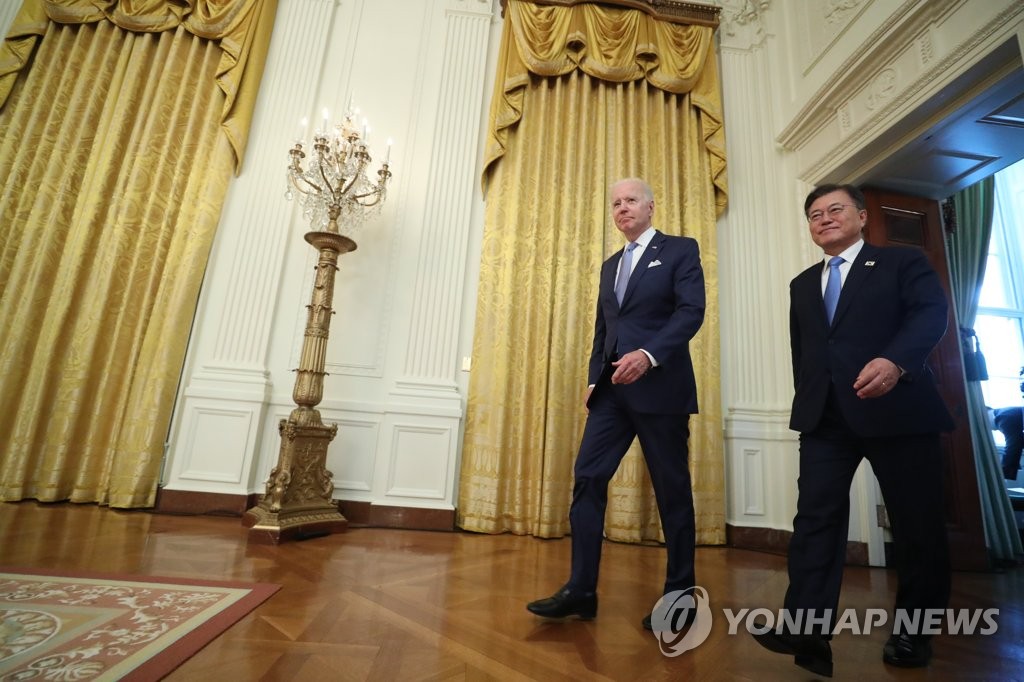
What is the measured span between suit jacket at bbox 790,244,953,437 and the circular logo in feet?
1.98

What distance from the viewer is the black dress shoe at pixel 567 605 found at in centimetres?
134

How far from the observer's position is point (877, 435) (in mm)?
1197

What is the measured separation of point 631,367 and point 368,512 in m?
2.07

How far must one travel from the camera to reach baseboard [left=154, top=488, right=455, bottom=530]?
2.68m

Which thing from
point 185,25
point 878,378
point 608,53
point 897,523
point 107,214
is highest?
point 608,53

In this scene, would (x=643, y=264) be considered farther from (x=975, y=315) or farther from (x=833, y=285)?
(x=975, y=315)

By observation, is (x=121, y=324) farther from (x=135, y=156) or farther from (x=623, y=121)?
(x=623, y=121)

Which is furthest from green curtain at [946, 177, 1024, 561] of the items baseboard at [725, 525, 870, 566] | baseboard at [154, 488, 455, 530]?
baseboard at [154, 488, 455, 530]

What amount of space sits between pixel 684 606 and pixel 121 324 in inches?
132

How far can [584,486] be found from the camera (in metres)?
1.45

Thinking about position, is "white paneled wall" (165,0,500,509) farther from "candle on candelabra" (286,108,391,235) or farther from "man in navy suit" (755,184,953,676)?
"man in navy suit" (755,184,953,676)

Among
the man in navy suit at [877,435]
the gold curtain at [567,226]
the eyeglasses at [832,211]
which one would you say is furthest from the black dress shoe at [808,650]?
the gold curtain at [567,226]

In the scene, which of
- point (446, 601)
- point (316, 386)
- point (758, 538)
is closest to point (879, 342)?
point (446, 601)

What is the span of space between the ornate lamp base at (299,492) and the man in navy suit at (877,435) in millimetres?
2000
